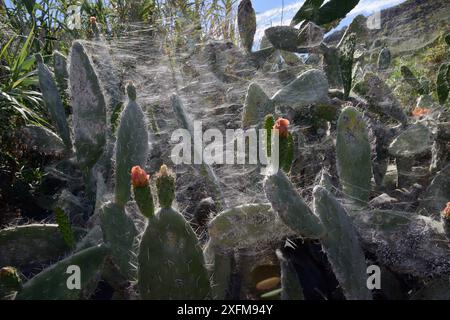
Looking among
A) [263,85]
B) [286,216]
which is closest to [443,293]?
[286,216]

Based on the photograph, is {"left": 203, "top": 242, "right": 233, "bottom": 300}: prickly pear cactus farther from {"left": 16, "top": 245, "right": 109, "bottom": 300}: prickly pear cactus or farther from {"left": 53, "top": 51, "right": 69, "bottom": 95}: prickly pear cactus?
{"left": 53, "top": 51, "right": 69, "bottom": 95}: prickly pear cactus

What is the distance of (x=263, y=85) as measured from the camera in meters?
2.41

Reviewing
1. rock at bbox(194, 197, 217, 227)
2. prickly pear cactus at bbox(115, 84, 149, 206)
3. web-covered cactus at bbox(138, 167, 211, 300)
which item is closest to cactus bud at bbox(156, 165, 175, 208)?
web-covered cactus at bbox(138, 167, 211, 300)

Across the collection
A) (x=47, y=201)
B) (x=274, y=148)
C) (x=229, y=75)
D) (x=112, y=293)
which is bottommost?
(x=112, y=293)

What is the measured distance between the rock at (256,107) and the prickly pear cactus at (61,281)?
864mm

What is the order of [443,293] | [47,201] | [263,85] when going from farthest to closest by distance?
[263,85]
[47,201]
[443,293]

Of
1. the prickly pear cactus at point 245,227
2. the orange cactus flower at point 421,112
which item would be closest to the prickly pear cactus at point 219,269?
the prickly pear cactus at point 245,227

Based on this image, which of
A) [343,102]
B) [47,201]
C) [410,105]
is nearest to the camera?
[47,201]

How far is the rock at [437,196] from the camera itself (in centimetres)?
162

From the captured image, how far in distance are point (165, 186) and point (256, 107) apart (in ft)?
2.78

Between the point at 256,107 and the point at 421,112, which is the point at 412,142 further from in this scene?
the point at 256,107

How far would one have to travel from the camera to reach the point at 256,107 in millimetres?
1868

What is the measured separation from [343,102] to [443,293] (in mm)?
1043
